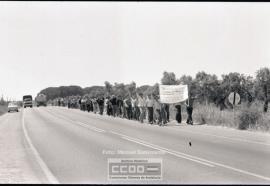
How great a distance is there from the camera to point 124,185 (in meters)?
9.69

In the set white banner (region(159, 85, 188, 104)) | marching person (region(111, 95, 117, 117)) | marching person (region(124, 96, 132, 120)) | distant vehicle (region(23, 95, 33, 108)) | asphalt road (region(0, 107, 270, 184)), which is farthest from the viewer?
distant vehicle (region(23, 95, 33, 108))

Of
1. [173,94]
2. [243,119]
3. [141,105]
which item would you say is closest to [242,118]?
[243,119]

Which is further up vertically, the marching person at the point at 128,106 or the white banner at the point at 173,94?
the white banner at the point at 173,94

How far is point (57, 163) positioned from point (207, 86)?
9518 centimetres

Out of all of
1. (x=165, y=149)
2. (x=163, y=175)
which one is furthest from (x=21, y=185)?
(x=165, y=149)

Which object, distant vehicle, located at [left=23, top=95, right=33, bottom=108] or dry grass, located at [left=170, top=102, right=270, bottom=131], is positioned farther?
distant vehicle, located at [left=23, top=95, right=33, bottom=108]

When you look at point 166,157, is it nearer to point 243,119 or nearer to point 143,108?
point 243,119

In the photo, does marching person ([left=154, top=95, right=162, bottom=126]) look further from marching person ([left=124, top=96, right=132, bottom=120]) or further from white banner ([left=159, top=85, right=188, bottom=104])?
marching person ([left=124, top=96, right=132, bottom=120])

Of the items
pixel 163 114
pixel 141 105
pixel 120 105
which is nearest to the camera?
pixel 163 114

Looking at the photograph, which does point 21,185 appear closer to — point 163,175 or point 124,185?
point 124,185

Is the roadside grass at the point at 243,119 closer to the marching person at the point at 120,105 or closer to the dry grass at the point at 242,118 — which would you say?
the dry grass at the point at 242,118

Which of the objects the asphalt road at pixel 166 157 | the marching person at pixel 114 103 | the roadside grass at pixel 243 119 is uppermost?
the marching person at pixel 114 103

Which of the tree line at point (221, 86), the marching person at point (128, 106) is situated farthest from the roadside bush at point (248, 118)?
the tree line at point (221, 86)

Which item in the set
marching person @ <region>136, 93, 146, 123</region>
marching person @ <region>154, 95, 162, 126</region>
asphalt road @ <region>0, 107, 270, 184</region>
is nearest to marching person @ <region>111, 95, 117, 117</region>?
marching person @ <region>136, 93, 146, 123</region>
